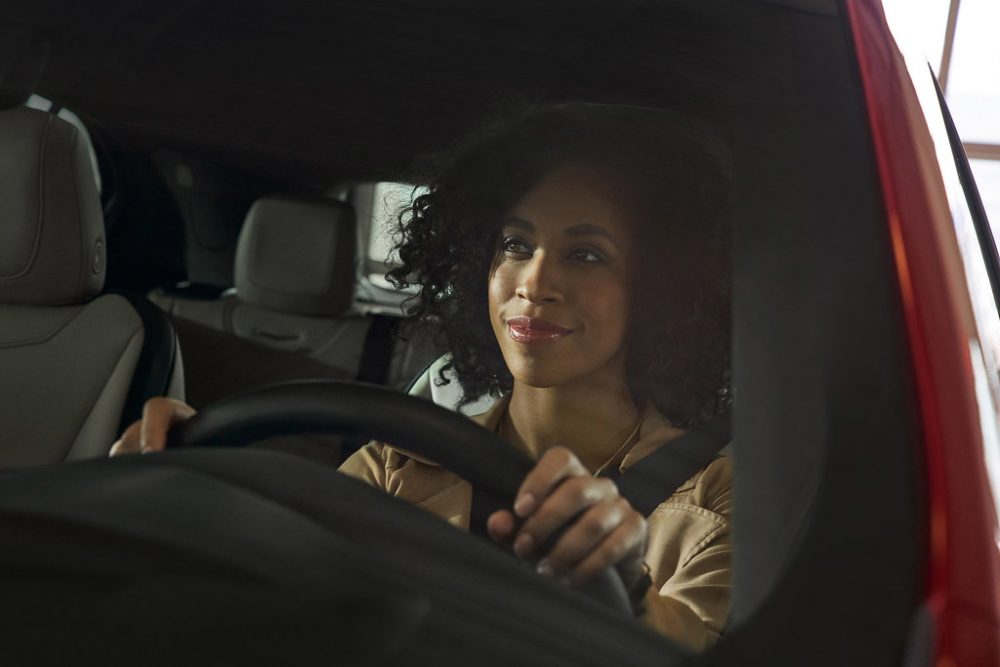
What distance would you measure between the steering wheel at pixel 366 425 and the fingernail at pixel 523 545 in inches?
1.0

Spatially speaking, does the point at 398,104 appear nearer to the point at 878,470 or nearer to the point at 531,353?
the point at 531,353

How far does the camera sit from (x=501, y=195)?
30.1 inches

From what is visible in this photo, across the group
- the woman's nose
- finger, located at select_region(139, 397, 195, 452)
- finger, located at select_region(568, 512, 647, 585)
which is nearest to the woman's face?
the woman's nose

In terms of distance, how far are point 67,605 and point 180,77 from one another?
1.28 feet

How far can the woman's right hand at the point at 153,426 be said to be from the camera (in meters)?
0.74

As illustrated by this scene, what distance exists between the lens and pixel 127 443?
2.44ft

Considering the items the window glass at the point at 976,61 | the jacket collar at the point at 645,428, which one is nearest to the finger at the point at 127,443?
the jacket collar at the point at 645,428

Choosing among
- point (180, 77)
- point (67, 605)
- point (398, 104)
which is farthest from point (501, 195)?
point (67, 605)

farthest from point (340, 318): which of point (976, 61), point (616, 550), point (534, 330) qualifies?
point (976, 61)

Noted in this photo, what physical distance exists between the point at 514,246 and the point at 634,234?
3.3 inches

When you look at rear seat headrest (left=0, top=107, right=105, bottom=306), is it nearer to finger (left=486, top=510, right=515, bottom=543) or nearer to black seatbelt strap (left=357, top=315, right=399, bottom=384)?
black seatbelt strap (left=357, top=315, right=399, bottom=384)

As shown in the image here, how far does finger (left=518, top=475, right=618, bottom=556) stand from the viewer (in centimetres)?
69

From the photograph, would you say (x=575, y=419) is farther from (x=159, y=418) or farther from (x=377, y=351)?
(x=159, y=418)

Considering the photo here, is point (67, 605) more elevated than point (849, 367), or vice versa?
point (849, 367)
